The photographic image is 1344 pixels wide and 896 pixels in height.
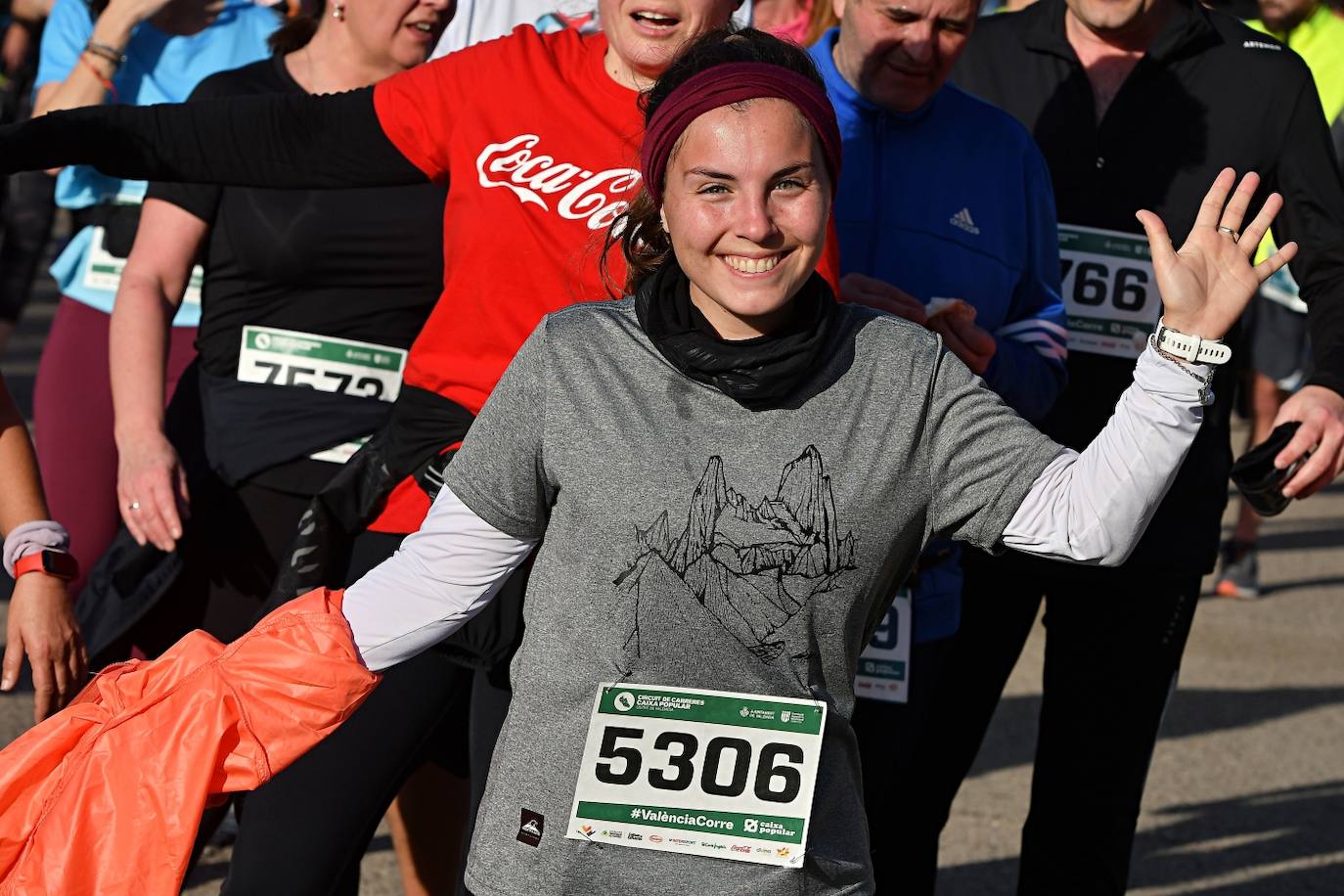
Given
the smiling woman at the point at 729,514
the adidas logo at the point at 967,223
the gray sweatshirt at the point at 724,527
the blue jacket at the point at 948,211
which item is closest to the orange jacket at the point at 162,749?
the smiling woman at the point at 729,514

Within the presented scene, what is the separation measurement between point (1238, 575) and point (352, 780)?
539cm

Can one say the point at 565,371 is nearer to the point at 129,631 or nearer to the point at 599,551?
the point at 599,551

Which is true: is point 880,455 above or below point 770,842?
above

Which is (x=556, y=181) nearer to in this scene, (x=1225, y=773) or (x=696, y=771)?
(x=696, y=771)

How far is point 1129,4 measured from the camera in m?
3.56

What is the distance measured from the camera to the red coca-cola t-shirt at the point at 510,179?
2.94 m

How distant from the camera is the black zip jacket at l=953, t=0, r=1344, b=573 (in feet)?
11.7

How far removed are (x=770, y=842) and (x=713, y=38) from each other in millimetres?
1125

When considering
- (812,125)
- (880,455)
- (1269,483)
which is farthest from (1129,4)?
(880,455)

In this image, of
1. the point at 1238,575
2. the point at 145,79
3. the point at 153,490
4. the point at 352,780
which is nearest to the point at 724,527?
the point at 352,780

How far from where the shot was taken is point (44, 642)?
2887mm

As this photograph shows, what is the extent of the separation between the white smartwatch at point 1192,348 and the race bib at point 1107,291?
58.3 inches

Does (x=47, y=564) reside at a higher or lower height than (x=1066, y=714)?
higher

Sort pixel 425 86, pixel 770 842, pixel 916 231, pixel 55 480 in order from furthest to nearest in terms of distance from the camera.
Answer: pixel 55 480 < pixel 916 231 < pixel 425 86 < pixel 770 842
